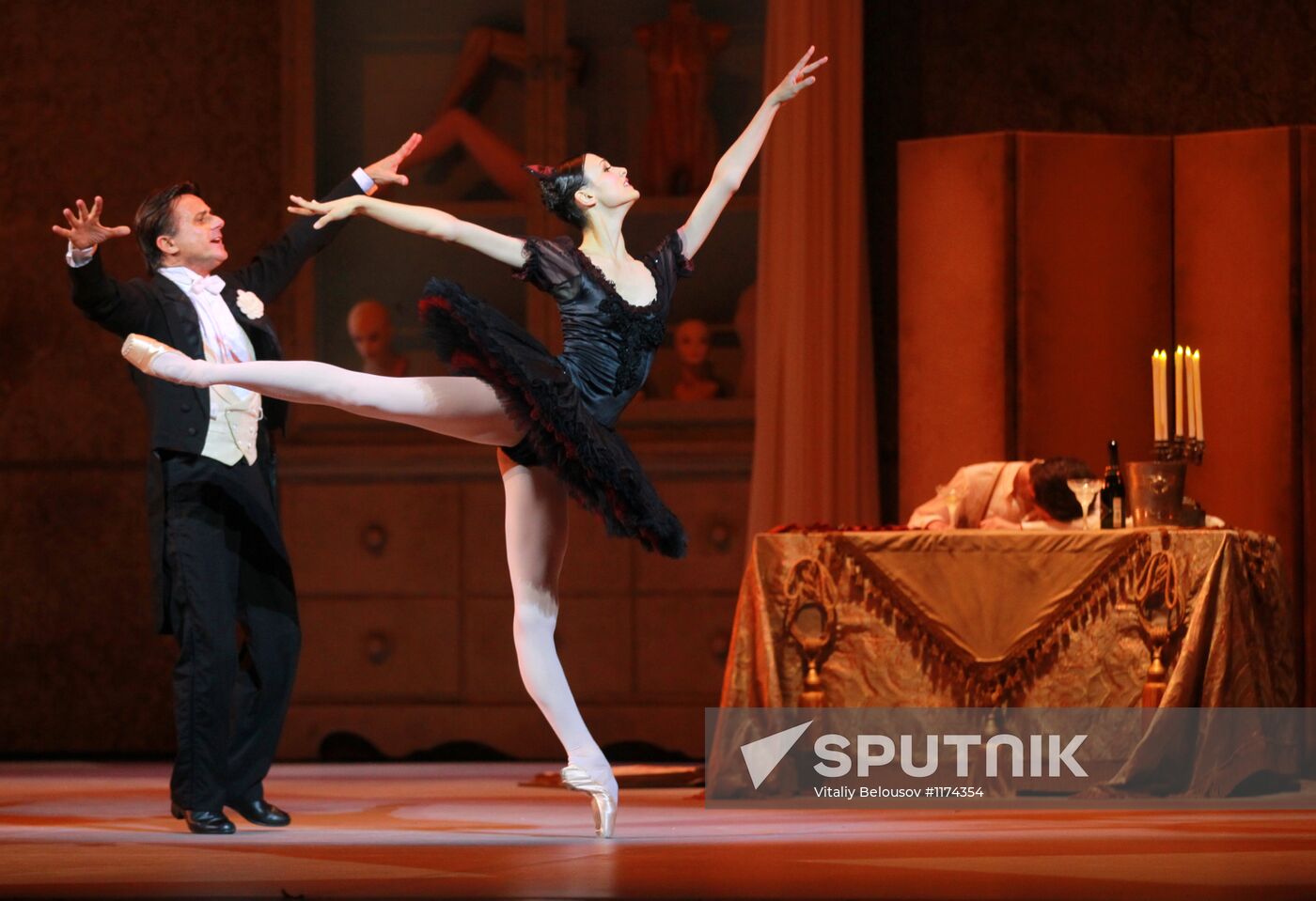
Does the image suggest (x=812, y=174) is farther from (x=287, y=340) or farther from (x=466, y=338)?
(x=466, y=338)

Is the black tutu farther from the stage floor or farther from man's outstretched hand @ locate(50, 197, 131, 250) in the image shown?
man's outstretched hand @ locate(50, 197, 131, 250)

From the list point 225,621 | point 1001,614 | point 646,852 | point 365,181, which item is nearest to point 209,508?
point 225,621

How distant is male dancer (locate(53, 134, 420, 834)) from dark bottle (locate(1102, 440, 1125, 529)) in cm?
195

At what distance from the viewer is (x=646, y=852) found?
323 cm

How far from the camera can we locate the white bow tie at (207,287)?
407 centimetres

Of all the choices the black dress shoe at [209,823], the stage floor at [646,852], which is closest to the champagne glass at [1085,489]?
the stage floor at [646,852]

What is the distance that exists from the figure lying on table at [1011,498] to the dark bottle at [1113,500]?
7cm

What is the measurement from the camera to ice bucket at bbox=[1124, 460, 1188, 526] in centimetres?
446

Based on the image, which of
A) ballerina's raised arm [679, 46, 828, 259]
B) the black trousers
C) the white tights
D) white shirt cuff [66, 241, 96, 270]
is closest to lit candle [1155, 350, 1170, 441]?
ballerina's raised arm [679, 46, 828, 259]

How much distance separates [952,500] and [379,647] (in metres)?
2.43

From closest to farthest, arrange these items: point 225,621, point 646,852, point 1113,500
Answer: point 646,852 < point 225,621 < point 1113,500

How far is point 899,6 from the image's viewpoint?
6414 millimetres

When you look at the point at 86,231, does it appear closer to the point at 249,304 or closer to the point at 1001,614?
the point at 249,304

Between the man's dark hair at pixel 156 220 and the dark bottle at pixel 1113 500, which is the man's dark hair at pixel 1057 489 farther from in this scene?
the man's dark hair at pixel 156 220
